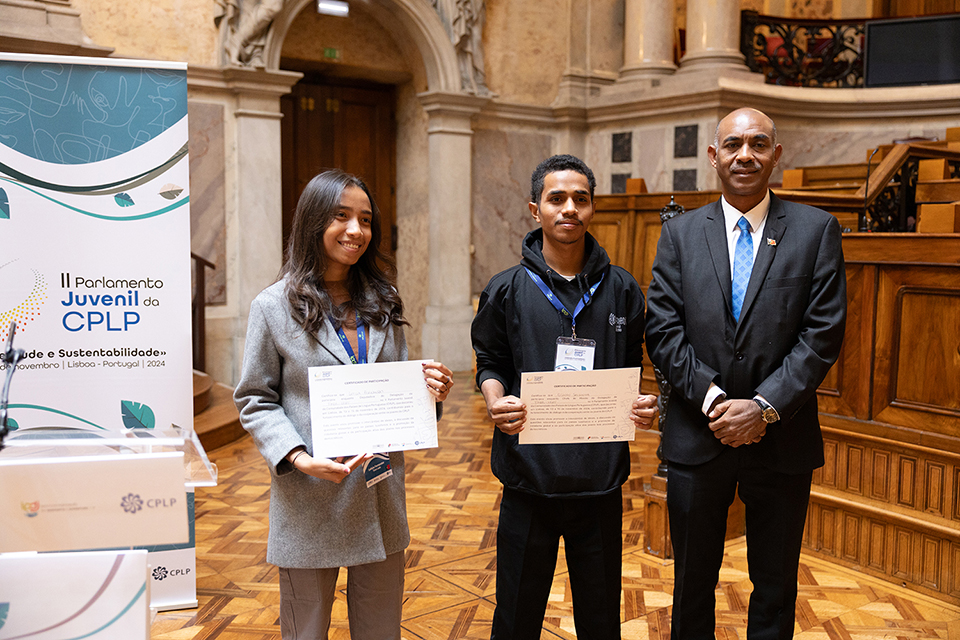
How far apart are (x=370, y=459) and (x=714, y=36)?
8.27m

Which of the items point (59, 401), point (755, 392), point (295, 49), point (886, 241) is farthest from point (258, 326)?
point (295, 49)

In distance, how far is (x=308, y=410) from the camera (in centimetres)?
200

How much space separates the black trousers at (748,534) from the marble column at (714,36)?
293 inches

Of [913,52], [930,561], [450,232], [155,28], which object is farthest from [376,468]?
[913,52]

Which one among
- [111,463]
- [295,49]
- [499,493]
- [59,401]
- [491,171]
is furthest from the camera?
[491,171]

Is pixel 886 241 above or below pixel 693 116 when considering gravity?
below

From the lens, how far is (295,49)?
8.67 metres

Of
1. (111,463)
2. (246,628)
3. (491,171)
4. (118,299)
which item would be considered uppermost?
(491,171)

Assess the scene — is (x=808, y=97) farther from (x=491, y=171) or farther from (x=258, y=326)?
(x=258, y=326)

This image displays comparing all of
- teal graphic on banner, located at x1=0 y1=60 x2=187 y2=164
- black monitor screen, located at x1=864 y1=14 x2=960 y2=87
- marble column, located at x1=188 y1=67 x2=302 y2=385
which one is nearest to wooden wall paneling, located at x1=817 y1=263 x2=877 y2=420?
teal graphic on banner, located at x1=0 y1=60 x2=187 y2=164

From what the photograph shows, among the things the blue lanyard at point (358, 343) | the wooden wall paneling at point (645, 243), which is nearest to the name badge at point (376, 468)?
the blue lanyard at point (358, 343)

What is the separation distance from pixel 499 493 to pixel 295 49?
19.2ft

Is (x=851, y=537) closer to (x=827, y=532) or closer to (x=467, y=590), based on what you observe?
(x=827, y=532)

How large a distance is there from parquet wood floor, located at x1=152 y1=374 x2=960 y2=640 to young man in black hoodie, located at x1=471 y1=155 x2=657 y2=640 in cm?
98
